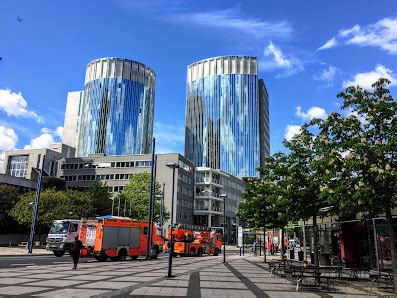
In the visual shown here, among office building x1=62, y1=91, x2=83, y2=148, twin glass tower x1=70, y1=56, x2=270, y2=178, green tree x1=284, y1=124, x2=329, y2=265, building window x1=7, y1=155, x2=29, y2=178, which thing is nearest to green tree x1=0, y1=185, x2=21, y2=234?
green tree x1=284, y1=124, x2=329, y2=265

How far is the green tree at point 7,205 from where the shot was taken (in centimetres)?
5363

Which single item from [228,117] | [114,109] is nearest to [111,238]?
[228,117]

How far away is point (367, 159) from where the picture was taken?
490 inches

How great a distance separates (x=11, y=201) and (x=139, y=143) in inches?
4714

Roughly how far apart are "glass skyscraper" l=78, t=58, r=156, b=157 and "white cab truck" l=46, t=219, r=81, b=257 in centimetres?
13437

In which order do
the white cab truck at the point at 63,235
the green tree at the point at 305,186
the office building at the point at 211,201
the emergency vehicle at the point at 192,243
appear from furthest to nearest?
the office building at the point at 211,201
the emergency vehicle at the point at 192,243
the white cab truck at the point at 63,235
the green tree at the point at 305,186

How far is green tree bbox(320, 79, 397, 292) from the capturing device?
40.8 feet

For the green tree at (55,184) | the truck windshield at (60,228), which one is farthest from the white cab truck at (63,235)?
the green tree at (55,184)

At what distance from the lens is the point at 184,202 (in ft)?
320

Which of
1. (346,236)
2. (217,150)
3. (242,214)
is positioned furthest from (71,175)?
(346,236)

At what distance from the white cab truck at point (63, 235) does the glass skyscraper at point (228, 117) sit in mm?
122863

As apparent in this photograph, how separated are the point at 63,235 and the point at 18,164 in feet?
302

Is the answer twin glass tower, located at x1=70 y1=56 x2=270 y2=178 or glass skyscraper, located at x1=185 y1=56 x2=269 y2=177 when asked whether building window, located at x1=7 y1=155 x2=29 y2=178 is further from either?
glass skyscraper, located at x1=185 y1=56 x2=269 y2=177

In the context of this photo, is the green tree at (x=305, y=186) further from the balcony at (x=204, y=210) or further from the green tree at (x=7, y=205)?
the balcony at (x=204, y=210)
